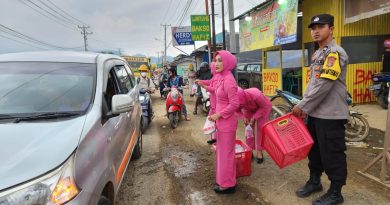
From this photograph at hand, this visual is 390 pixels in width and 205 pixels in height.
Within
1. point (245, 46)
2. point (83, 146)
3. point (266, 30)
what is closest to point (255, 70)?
point (245, 46)

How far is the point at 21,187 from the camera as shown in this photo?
1834mm

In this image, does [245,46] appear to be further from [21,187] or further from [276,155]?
[21,187]

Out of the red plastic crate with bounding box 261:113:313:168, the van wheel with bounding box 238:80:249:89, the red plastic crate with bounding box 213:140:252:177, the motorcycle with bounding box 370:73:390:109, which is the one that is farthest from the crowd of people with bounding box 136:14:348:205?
the van wheel with bounding box 238:80:249:89

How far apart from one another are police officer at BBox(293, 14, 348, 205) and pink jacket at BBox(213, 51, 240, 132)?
75 cm

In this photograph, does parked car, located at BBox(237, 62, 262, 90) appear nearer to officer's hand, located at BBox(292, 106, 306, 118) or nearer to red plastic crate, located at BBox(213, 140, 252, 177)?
red plastic crate, located at BBox(213, 140, 252, 177)

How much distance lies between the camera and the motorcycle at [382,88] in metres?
7.95

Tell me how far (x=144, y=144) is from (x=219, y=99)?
3424 mm

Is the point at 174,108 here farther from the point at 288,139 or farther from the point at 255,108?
the point at 288,139

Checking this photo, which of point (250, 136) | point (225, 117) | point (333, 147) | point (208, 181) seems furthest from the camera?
point (250, 136)

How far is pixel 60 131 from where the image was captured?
235 cm

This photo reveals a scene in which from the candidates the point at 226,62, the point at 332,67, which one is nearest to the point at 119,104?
the point at 226,62

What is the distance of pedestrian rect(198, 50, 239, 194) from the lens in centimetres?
371

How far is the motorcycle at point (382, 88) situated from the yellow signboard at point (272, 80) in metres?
4.18

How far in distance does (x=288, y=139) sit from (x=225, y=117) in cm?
76
